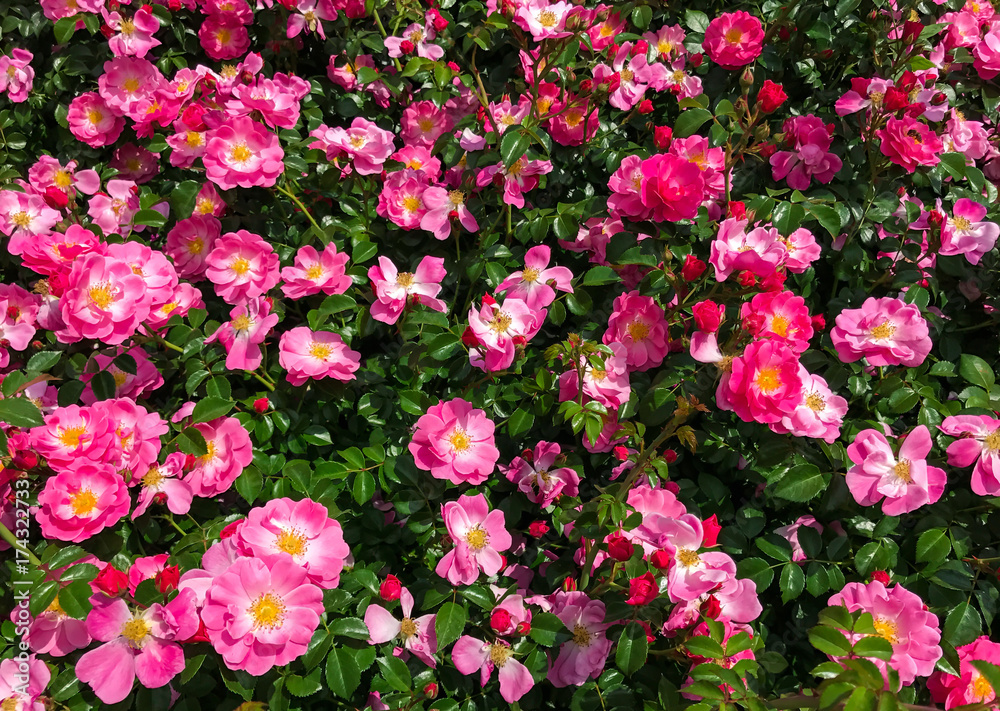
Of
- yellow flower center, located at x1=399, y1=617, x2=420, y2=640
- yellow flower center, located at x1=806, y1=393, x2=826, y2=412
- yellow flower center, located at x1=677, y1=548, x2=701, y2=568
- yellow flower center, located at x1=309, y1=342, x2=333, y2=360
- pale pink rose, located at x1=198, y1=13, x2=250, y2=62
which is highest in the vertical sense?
pale pink rose, located at x1=198, y1=13, x2=250, y2=62

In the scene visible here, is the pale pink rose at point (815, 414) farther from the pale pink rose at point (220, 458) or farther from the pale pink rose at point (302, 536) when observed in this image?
the pale pink rose at point (220, 458)

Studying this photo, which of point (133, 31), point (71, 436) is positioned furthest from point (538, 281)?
point (133, 31)

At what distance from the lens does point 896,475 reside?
144cm

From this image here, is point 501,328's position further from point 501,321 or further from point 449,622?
point 449,622

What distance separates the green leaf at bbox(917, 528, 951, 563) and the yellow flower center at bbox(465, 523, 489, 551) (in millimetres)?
1057

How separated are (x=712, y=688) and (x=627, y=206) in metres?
1.14

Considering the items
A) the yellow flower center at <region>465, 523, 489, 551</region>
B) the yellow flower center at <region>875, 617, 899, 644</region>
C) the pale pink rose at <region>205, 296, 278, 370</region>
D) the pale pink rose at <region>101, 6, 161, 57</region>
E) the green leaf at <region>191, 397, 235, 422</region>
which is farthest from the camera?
the pale pink rose at <region>101, 6, 161, 57</region>

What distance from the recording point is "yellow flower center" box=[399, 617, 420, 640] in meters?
1.45

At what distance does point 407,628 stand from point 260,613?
1.34 ft

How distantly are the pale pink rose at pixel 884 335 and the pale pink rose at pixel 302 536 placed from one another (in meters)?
1.37

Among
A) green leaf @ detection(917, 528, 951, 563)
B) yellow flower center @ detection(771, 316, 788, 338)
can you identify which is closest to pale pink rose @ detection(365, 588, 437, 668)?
yellow flower center @ detection(771, 316, 788, 338)

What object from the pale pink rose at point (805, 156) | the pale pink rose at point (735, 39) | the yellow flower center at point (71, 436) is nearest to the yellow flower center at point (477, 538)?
the yellow flower center at point (71, 436)

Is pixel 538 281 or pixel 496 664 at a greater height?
pixel 538 281

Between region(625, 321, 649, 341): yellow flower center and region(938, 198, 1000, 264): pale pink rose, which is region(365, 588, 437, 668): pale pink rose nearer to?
region(625, 321, 649, 341): yellow flower center
